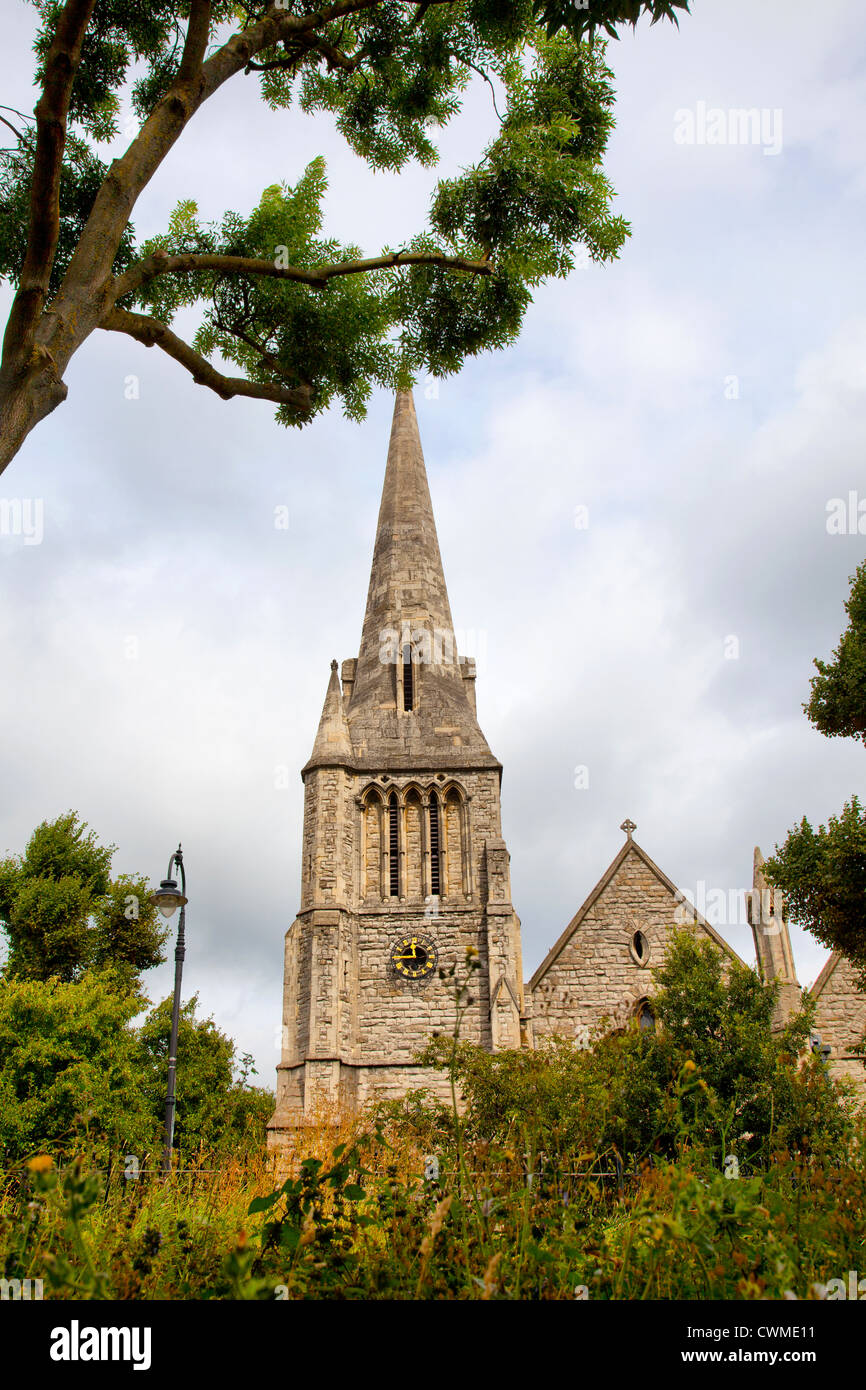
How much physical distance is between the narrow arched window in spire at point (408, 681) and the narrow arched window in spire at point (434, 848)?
3687 mm

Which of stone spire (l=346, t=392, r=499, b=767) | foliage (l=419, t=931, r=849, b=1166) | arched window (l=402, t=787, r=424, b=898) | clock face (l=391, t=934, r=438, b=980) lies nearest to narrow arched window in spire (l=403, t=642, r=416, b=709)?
stone spire (l=346, t=392, r=499, b=767)

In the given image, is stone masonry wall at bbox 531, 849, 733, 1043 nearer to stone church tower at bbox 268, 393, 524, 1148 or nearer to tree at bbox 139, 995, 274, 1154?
stone church tower at bbox 268, 393, 524, 1148

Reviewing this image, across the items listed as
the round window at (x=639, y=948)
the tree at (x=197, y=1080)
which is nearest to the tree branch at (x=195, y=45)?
the round window at (x=639, y=948)

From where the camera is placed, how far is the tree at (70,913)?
29.5 metres

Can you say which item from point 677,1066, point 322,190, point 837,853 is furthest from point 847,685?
point 322,190

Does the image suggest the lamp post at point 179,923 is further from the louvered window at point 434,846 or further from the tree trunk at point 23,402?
the louvered window at point 434,846

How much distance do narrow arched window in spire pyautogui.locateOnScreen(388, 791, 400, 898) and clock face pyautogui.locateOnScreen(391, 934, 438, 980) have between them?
1515mm

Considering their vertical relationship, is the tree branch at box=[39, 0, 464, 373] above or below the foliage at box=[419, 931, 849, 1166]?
above

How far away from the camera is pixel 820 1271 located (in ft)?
12.6

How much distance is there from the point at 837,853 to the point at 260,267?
10.7 metres

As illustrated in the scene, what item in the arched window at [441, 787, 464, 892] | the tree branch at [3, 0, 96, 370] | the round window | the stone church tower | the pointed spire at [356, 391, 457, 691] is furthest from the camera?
the pointed spire at [356, 391, 457, 691]

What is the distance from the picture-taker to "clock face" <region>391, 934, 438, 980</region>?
2508 centimetres

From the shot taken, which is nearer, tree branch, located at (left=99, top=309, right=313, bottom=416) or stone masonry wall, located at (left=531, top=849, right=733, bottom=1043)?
tree branch, located at (left=99, top=309, right=313, bottom=416)
